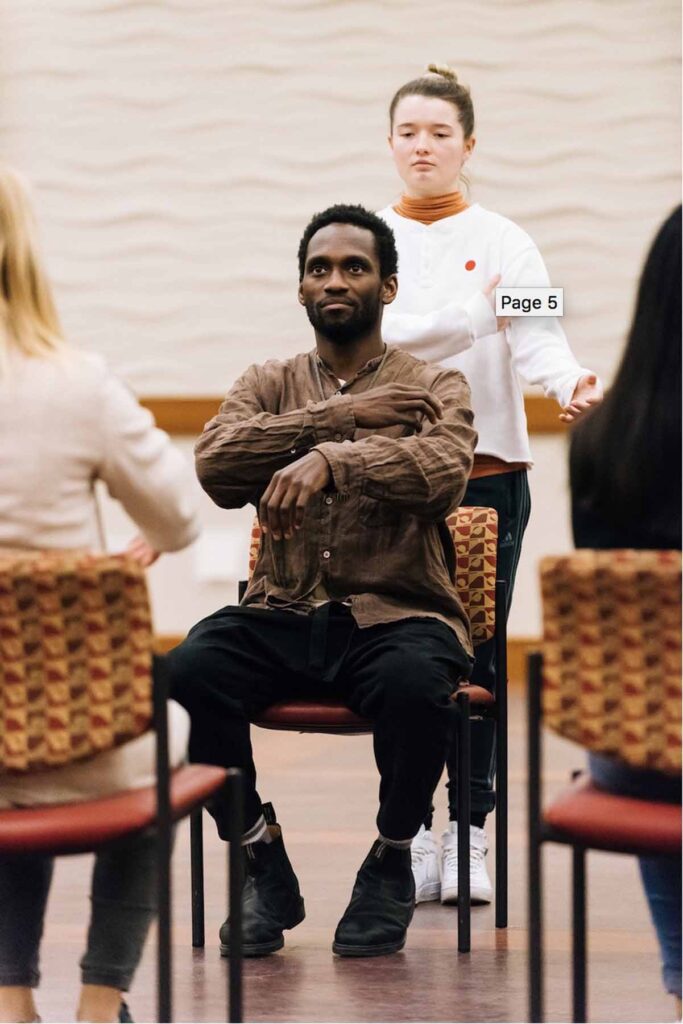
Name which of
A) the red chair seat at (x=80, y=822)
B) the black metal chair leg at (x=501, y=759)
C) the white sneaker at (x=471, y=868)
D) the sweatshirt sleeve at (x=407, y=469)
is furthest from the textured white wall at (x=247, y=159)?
the red chair seat at (x=80, y=822)

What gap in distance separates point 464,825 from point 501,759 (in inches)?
9.2

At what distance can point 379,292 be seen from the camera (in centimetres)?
305

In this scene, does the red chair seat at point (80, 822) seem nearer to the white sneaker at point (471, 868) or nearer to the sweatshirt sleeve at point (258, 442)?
the sweatshirt sleeve at point (258, 442)

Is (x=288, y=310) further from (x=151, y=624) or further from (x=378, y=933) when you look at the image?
(x=151, y=624)

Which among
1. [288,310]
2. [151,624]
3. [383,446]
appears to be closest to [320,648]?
[383,446]

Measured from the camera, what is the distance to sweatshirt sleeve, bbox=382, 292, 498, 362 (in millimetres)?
3223

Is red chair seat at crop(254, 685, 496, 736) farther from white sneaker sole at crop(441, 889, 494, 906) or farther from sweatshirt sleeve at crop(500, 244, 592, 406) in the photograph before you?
sweatshirt sleeve at crop(500, 244, 592, 406)

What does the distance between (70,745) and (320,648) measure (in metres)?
0.98

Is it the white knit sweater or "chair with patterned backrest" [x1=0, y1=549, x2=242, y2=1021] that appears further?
the white knit sweater

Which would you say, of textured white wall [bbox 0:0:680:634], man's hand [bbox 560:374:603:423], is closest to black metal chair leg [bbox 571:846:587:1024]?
man's hand [bbox 560:374:603:423]

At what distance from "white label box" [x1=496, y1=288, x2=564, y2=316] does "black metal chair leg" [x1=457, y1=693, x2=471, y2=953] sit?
933mm

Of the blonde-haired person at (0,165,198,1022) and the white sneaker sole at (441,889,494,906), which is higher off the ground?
the blonde-haired person at (0,165,198,1022)

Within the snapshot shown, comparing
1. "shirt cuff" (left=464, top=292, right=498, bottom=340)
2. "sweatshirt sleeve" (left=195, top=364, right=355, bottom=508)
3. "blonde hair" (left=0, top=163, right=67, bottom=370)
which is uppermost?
"shirt cuff" (left=464, top=292, right=498, bottom=340)

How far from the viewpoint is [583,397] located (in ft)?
10.4
